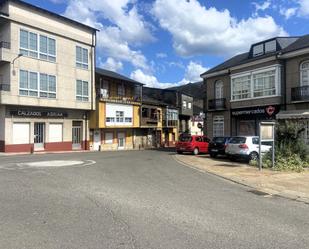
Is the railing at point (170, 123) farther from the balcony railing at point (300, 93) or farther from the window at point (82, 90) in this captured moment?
the balcony railing at point (300, 93)

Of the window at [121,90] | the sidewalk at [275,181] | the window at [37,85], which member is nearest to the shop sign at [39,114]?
the window at [37,85]

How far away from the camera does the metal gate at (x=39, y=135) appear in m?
33.5

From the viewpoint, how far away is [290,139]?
19.0 meters

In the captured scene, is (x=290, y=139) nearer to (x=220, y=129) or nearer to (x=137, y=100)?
(x=220, y=129)

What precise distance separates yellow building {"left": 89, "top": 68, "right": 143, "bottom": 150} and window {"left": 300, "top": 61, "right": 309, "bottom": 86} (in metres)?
20.6

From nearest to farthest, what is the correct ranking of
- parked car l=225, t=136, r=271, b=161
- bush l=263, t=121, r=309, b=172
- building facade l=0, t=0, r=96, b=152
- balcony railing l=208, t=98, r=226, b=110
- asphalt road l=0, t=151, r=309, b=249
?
asphalt road l=0, t=151, r=309, b=249 → bush l=263, t=121, r=309, b=172 → parked car l=225, t=136, r=271, b=161 → building facade l=0, t=0, r=96, b=152 → balcony railing l=208, t=98, r=226, b=110

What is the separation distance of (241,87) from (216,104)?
3.31 meters

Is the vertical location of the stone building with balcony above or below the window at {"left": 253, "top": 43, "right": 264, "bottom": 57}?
below

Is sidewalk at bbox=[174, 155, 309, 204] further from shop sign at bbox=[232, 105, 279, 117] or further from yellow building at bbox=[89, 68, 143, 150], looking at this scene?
yellow building at bbox=[89, 68, 143, 150]

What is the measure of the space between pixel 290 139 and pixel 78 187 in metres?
12.1

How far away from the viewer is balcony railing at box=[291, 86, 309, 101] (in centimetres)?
2653

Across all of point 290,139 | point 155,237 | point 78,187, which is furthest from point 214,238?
point 290,139

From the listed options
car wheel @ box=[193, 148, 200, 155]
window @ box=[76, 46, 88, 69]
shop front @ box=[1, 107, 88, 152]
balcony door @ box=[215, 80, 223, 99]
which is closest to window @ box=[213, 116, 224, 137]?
balcony door @ box=[215, 80, 223, 99]

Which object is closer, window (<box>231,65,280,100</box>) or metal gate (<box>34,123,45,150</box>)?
window (<box>231,65,280,100</box>)
